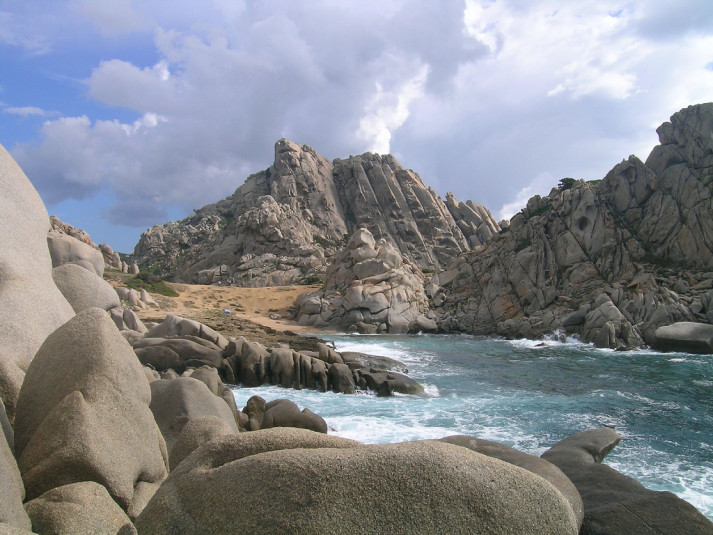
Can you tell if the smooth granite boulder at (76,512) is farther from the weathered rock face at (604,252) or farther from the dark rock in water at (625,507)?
the weathered rock face at (604,252)

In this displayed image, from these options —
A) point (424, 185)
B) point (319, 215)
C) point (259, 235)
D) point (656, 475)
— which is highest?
point (424, 185)

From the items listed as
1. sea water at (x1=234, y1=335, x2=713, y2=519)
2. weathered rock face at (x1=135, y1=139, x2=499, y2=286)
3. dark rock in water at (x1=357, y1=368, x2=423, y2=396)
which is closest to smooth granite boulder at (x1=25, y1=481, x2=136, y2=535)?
sea water at (x1=234, y1=335, x2=713, y2=519)

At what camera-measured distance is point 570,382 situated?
854 inches

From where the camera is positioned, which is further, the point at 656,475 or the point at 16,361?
the point at 656,475

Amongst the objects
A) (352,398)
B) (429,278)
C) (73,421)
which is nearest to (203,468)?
(73,421)

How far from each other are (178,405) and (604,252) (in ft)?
155

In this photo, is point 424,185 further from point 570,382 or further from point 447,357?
point 570,382

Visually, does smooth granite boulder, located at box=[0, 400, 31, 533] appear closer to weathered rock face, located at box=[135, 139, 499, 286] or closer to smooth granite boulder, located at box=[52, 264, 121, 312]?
smooth granite boulder, located at box=[52, 264, 121, 312]

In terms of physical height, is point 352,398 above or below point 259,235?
below

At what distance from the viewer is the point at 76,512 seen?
4566 millimetres

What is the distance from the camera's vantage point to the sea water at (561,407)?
11.7 metres

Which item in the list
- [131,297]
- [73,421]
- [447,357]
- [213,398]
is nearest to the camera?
[73,421]

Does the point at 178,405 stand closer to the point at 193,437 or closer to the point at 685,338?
the point at 193,437

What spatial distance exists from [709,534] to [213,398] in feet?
26.3
